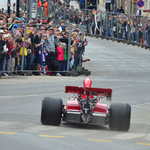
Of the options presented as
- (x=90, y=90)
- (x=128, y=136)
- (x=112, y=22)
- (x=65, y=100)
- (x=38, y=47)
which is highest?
(x=112, y=22)

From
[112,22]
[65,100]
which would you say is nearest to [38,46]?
[65,100]

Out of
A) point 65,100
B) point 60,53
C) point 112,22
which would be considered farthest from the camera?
point 112,22

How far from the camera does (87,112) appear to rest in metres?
9.61

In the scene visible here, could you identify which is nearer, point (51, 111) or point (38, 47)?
point (51, 111)

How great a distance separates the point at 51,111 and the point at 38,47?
12382 millimetres

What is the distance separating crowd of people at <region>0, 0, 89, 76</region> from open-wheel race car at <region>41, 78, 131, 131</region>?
11.0 meters

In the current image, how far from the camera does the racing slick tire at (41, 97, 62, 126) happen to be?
31.4ft

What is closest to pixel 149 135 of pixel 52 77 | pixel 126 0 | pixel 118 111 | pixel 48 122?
pixel 118 111

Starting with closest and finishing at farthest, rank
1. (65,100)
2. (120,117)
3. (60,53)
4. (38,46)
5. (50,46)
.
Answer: (120,117), (65,100), (38,46), (50,46), (60,53)

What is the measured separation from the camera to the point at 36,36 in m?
21.7

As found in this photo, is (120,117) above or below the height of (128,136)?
above

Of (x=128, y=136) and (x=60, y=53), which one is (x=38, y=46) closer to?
(x=60, y=53)

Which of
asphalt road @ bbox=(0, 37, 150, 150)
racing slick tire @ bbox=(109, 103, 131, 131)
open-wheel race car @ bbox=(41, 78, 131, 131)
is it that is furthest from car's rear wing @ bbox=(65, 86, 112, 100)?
Result: asphalt road @ bbox=(0, 37, 150, 150)

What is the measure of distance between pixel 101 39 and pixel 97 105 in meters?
29.8
